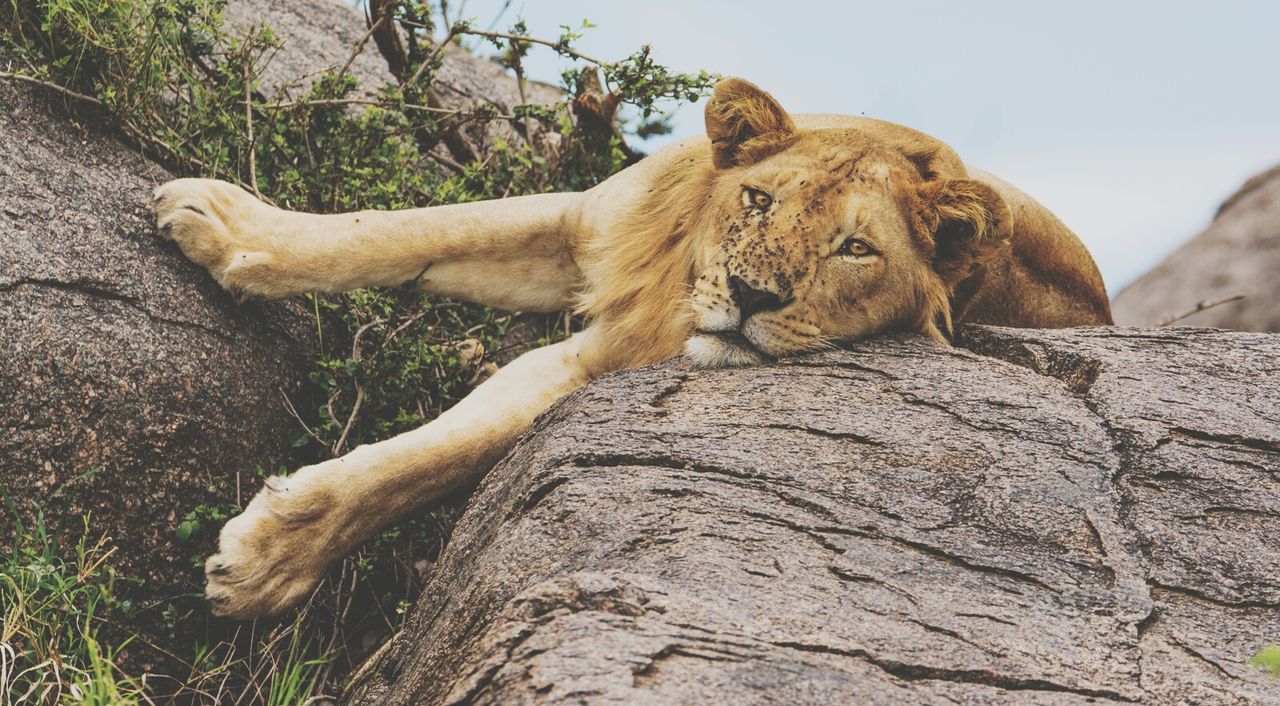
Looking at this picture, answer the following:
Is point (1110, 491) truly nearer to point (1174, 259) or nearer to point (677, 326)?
point (677, 326)

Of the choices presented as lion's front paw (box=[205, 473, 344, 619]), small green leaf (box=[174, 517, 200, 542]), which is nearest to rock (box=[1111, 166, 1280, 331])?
lion's front paw (box=[205, 473, 344, 619])

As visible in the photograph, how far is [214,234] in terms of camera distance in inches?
171

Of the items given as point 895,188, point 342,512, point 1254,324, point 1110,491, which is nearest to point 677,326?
point 895,188

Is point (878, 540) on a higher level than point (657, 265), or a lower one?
lower

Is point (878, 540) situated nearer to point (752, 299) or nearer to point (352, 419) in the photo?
point (752, 299)

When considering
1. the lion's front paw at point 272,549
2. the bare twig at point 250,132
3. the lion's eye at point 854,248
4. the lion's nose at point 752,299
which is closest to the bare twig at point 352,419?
the lion's front paw at point 272,549

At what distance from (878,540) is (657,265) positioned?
69.9 inches

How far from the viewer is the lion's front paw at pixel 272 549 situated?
3775 millimetres

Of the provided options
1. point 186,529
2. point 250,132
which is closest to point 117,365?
point 186,529

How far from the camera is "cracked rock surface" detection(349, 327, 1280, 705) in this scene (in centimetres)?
249

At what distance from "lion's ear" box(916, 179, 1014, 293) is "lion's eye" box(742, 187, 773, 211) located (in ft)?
1.53

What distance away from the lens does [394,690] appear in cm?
311

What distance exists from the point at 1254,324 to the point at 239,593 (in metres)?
10.6

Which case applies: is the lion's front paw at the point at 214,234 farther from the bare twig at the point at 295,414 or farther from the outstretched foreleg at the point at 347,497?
the outstretched foreleg at the point at 347,497
